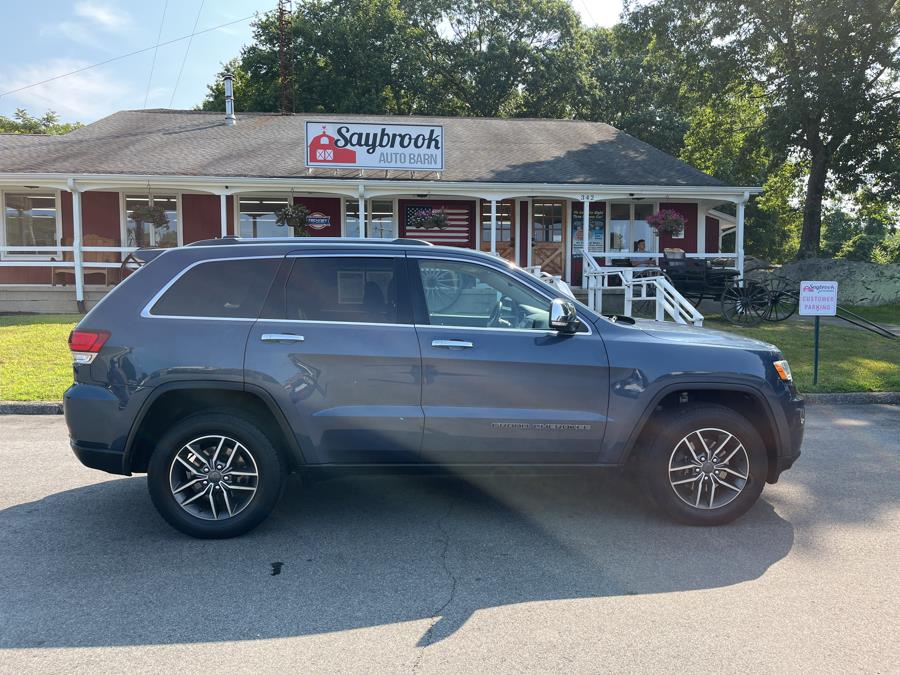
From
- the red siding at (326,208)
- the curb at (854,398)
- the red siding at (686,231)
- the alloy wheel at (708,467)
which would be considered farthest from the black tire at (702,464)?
the red siding at (686,231)

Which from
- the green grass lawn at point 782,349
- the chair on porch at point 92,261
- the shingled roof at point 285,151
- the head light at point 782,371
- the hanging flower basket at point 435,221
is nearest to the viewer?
the head light at point 782,371

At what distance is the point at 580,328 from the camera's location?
14.7ft

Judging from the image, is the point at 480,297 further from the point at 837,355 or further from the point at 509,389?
the point at 837,355

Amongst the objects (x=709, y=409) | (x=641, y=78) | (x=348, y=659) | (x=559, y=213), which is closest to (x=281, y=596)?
(x=348, y=659)

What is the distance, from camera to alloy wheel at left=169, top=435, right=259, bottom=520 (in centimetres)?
432

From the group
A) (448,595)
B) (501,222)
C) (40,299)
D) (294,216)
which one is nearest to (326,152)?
(294,216)

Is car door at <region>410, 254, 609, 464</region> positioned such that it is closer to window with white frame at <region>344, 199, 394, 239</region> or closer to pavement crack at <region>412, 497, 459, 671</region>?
pavement crack at <region>412, 497, 459, 671</region>

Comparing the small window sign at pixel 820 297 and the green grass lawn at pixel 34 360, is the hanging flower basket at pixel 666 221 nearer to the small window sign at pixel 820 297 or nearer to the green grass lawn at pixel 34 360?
the small window sign at pixel 820 297

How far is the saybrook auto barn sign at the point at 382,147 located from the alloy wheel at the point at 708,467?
568 inches

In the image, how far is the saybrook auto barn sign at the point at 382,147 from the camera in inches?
698

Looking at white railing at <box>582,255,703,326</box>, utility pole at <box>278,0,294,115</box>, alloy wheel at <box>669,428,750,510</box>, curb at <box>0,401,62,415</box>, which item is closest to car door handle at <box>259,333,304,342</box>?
alloy wheel at <box>669,428,750,510</box>

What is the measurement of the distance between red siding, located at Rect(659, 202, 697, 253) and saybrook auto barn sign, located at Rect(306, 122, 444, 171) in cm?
754

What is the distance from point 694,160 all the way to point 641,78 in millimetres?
6107

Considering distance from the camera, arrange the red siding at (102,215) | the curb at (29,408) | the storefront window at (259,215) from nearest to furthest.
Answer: the curb at (29,408)
the red siding at (102,215)
the storefront window at (259,215)
